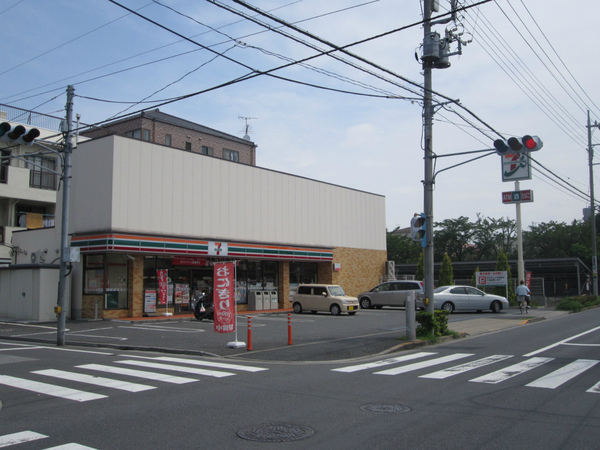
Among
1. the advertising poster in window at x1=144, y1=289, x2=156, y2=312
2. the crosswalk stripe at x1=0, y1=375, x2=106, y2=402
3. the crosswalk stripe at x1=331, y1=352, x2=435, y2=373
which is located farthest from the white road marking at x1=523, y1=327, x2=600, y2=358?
the advertising poster in window at x1=144, y1=289, x2=156, y2=312

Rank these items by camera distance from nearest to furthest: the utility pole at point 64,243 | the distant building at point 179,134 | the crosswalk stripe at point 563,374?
the crosswalk stripe at point 563,374 → the utility pole at point 64,243 → the distant building at point 179,134

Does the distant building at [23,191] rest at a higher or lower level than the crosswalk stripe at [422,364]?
higher

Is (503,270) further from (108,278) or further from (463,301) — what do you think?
(108,278)

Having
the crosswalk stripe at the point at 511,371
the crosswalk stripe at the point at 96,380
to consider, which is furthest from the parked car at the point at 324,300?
the crosswalk stripe at the point at 96,380

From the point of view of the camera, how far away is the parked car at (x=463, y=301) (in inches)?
1157

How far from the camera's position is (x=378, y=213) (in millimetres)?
41250

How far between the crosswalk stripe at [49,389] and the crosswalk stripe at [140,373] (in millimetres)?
1545

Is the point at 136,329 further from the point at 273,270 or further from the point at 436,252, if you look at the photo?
the point at 436,252

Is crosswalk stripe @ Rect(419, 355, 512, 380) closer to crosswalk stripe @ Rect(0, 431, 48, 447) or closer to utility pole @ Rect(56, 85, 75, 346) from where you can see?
crosswalk stripe @ Rect(0, 431, 48, 447)

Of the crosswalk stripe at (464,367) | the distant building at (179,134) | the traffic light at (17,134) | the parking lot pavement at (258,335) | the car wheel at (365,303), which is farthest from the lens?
the distant building at (179,134)

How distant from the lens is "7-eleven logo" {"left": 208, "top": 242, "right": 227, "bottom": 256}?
1092 inches

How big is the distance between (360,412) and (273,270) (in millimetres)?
25736

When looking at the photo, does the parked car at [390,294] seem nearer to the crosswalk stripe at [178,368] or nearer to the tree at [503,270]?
the tree at [503,270]

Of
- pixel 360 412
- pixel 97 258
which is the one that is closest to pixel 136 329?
pixel 97 258
